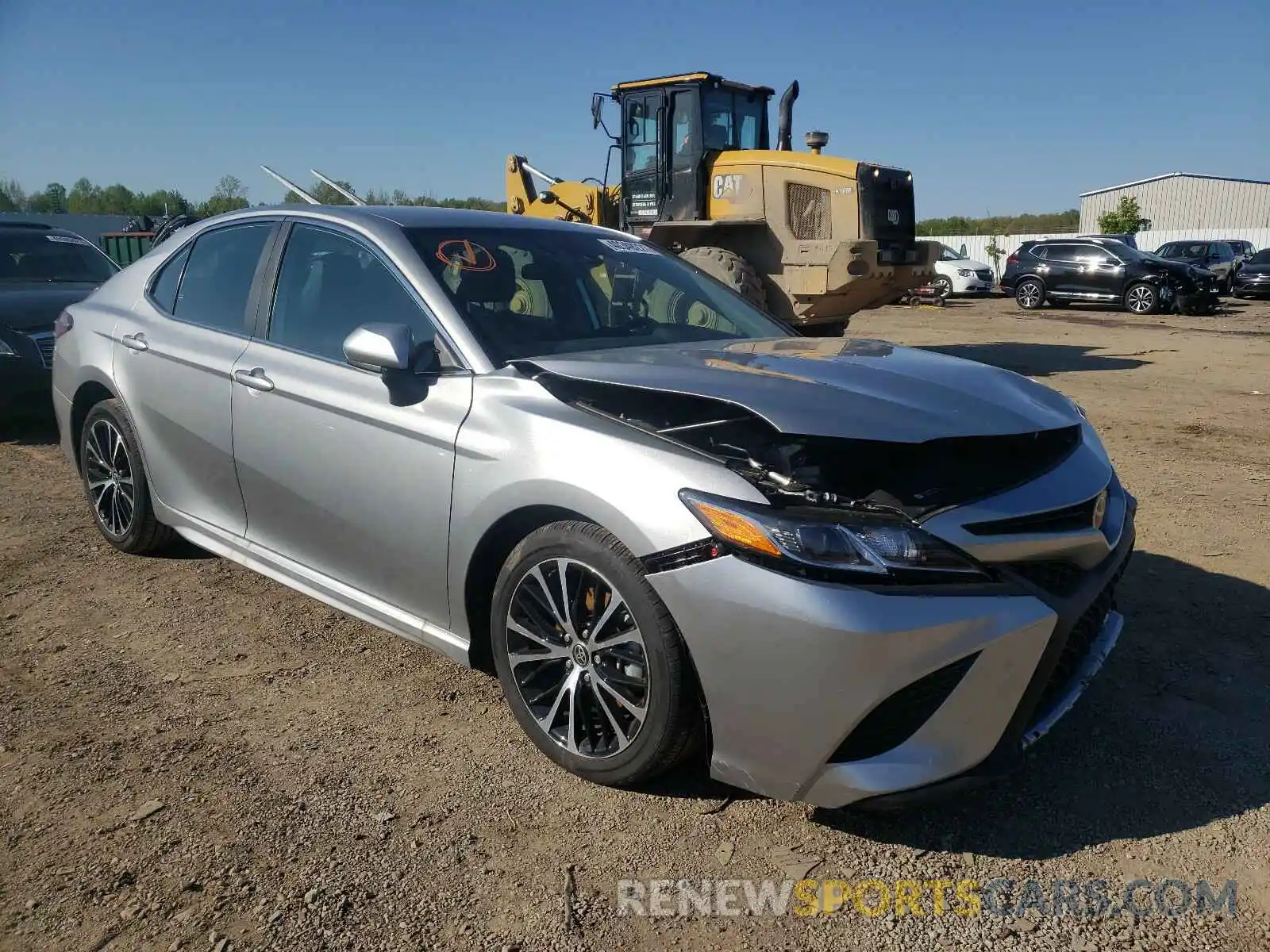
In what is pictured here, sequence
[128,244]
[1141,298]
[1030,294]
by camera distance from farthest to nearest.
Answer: [1030,294]
[1141,298]
[128,244]

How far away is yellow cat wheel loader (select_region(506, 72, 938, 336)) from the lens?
419 inches

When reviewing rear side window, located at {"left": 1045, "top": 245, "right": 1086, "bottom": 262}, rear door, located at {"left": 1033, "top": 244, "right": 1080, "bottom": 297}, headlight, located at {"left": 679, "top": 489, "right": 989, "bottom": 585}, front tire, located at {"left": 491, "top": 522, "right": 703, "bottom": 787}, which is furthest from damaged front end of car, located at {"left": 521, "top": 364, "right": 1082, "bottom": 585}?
rear side window, located at {"left": 1045, "top": 245, "right": 1086, "bottom": 262}

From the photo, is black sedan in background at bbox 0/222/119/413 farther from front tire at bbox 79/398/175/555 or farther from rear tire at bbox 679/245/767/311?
rear tire at bbox 679/245/767/311

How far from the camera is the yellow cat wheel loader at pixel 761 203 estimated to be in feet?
34.9

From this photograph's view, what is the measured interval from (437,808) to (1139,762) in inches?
80.3

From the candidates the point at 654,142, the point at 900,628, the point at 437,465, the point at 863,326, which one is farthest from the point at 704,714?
the point at 863,326

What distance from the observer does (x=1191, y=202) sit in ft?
164

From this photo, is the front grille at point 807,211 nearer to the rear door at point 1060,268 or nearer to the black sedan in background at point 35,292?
the black sedan in background at point 35,292

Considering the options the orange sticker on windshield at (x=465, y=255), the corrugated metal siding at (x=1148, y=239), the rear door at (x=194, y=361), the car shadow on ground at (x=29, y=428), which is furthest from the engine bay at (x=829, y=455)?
the corrugated metal siding at (x=1148, y=239)

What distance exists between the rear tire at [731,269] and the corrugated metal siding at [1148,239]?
27.9m

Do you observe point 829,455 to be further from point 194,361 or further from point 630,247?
point 194,361

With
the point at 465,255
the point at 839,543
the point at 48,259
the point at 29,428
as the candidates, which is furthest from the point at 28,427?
the point at 839,543

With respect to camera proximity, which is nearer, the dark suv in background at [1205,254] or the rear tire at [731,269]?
the rear tire at [731,269]

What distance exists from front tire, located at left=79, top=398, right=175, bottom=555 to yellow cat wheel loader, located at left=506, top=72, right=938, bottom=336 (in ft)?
22.3
